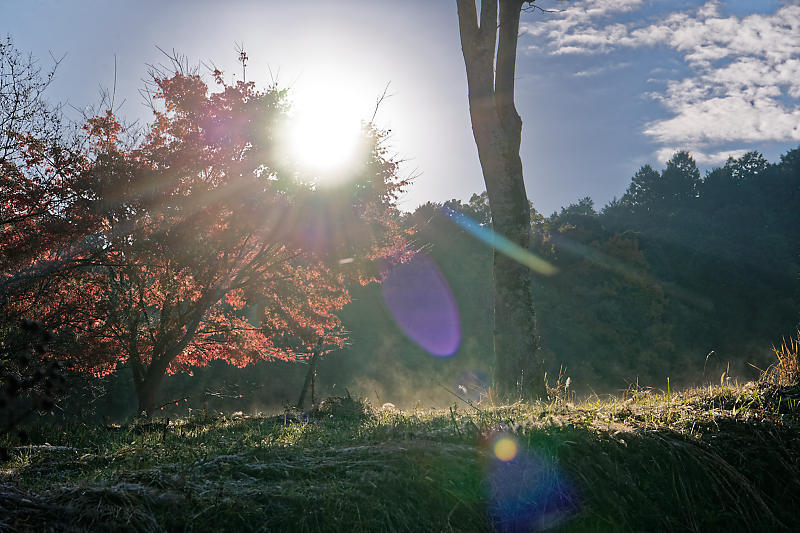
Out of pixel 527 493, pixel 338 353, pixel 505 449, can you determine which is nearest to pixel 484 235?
pixel 338 353

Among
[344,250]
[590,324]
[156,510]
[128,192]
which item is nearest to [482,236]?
[590,324]

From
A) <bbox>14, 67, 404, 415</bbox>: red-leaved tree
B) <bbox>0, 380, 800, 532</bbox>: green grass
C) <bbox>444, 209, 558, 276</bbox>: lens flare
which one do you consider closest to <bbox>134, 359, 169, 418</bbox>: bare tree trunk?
<bbox>14, 67, 404, 415</bbox>: red-leaved tree

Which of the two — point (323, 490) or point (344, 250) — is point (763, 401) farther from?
point (344, 250)

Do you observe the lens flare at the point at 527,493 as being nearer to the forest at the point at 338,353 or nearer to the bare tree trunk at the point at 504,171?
the forest at the point at 338,353

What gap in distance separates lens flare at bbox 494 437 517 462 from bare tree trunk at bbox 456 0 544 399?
2.95 metres

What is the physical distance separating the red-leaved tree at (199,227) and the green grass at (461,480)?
5570mm

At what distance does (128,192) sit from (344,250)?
3985 mm

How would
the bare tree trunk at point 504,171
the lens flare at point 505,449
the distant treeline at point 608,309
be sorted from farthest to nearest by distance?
the distant treeline at point 608,309, the bare tree trunk at point 504,171, the lens flare at point 505,449

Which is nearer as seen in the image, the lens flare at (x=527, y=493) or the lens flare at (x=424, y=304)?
the lens flare at (x=527, y=493)

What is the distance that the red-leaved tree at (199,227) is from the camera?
326 inches

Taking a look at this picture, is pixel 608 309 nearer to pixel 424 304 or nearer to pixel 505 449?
pixel 424 304

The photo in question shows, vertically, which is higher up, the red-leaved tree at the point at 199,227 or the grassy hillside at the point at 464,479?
the red-leaved tree at the point at 199,227

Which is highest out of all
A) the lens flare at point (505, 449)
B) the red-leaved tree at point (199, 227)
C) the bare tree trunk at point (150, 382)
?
the red-leaved tree at point (199, 227)

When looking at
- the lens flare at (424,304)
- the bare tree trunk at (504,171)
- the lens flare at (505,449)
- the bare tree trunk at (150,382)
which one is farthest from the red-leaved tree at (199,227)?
the lens flare at (424,304)
